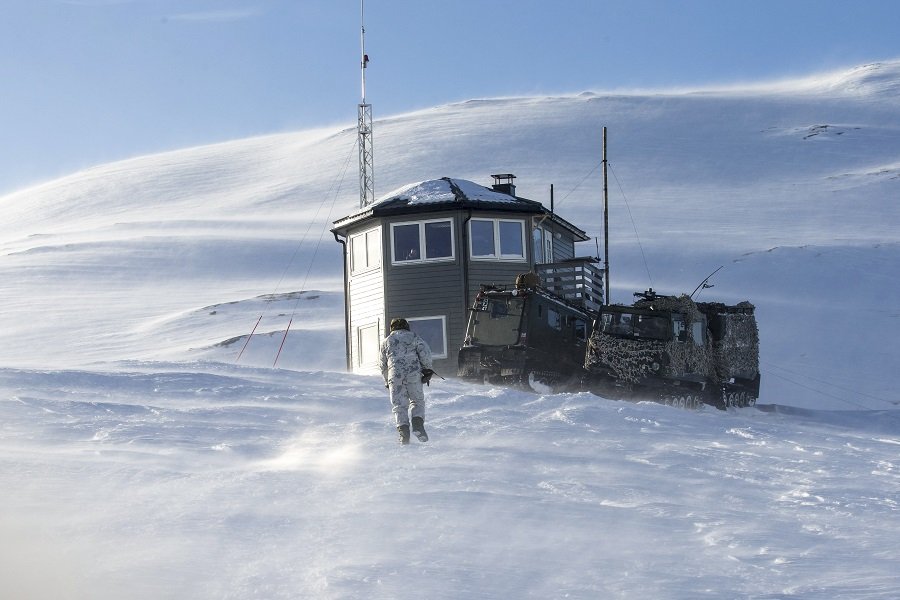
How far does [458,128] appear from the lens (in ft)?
358

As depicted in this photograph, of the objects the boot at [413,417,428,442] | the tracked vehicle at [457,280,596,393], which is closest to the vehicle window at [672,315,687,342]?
the tracked vehicle at [457,280,596,393]

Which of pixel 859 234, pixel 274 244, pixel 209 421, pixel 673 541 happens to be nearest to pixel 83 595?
pixel 673 541

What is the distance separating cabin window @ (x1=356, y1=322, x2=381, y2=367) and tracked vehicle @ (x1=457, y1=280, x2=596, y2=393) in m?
6.24

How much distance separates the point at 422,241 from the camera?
27.5 metres

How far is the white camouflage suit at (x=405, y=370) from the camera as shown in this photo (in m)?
13.5

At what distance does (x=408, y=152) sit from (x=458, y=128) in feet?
37.9

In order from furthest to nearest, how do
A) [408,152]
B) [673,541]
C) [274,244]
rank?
1. [408,152]
2. [274,244]
3. [673,541]

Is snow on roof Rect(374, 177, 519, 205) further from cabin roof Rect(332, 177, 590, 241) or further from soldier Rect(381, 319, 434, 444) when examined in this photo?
soldier Rect(381, 319, 434, 444)

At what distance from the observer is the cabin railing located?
2778cm

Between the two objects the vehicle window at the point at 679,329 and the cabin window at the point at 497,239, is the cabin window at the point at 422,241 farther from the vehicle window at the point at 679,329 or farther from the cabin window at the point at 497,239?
the vehicle window at the point at 679,329

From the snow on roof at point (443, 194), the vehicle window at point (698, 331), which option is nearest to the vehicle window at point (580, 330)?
the vehicle window at point (698, 331)

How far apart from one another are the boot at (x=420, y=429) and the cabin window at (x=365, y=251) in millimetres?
14791

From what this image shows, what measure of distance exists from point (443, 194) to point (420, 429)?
1480cm

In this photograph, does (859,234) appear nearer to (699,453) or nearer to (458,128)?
(699,453)
